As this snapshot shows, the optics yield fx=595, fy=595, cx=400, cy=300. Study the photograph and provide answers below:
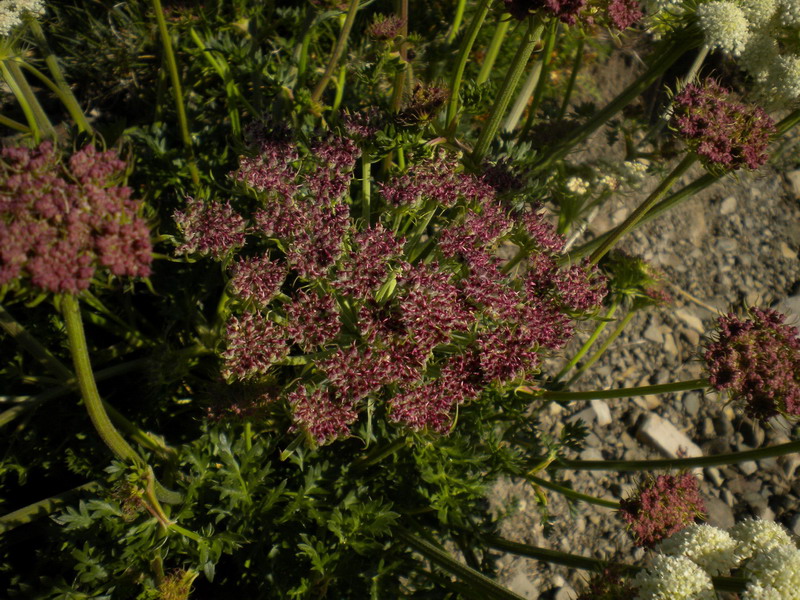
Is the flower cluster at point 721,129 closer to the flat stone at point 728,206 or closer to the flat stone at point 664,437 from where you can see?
the flat stone at point 664,437

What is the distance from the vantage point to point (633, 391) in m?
3.24

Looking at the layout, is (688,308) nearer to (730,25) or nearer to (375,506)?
(730,25)

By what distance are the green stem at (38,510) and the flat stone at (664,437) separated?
14.1 ft

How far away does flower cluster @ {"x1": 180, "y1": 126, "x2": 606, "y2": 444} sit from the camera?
2.77 metres

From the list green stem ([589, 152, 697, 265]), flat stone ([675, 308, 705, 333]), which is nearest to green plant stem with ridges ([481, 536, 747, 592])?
green stem ([589, 152, 697, 265])

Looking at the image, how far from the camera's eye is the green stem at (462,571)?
2.77 meters

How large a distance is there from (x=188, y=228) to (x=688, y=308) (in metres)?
4.97

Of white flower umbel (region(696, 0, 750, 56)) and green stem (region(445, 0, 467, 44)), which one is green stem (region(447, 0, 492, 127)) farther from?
white flower umbel (region(696, 0, 750, 56))

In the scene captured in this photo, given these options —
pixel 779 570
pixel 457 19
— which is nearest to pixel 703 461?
pixel 779 570

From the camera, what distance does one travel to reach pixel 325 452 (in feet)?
12.6

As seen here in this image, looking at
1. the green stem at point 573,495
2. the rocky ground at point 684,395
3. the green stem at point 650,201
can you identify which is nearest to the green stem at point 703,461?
the green stem at point 573,495

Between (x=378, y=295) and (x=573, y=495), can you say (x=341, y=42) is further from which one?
(x=573, y=495)

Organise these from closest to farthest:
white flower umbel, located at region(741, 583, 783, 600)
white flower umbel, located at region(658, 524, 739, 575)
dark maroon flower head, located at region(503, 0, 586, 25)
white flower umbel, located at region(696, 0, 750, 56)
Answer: white flower umbel, located at region(741, 583, 783, 600) → dark maroon flower head, located at region(503, 0, 586, 25) → white flower umbel, located at region(658, 524, 739, 575) → white flower umbel, located at region(696, 0, 750, 56)

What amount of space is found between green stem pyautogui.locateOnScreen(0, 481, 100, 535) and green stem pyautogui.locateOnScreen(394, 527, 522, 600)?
174 centimetres
